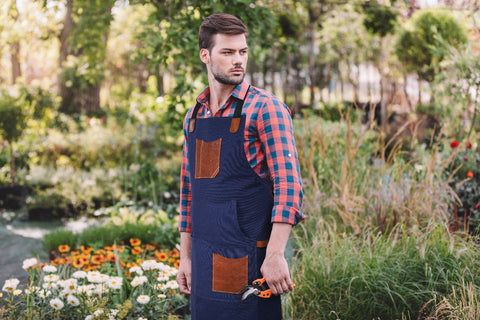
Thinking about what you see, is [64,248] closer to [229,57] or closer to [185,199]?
[185,199]

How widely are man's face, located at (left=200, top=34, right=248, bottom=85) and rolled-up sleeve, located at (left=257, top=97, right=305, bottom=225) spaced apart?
157mm

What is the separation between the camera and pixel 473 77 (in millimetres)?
5336

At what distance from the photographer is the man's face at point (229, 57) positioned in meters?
1.85

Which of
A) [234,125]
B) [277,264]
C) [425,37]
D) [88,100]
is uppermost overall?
[425,37]

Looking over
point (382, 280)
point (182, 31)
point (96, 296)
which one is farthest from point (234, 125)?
point (182, 31)

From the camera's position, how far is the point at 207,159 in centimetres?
190

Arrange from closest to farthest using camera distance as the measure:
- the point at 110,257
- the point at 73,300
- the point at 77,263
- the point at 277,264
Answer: the point at 277,264
the point at 73,300
the point at 77,263
the point at 110,257

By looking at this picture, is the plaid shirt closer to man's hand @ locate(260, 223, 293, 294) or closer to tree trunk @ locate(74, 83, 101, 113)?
man's hand @ locate(260, 223, 293, 294)

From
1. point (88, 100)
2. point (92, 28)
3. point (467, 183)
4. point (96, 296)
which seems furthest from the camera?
point (88, 100)

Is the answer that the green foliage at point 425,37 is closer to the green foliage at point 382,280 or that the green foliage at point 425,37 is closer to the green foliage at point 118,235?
the green foliage at point 118,235

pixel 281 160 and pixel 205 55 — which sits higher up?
pixel 205 55

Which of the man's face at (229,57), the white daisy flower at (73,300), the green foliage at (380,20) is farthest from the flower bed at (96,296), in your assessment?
the green foliage at (380,20)

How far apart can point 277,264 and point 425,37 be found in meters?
9.81

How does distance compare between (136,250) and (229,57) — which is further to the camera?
(136,250)
